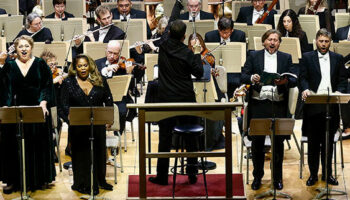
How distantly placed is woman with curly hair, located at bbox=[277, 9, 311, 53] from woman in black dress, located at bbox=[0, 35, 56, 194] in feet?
10.4

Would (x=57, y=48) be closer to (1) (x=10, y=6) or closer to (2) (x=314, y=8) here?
(1) (x=10, y=6)

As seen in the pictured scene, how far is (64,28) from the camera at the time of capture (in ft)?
27.9

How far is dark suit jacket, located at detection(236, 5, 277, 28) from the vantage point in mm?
8875

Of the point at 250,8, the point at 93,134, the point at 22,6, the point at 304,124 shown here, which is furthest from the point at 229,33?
the point at 22,6

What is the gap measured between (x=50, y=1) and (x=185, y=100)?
462 cm

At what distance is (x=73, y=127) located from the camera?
579 cm

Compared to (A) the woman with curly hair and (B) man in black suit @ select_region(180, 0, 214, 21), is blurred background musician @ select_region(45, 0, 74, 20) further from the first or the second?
(A) the woman with curly hair

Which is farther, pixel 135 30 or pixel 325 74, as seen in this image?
pixel 135 30

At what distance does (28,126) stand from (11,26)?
3.12 meters

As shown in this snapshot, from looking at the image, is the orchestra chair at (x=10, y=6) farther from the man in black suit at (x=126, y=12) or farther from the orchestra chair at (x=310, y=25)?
the orchestra chair at (x=310, y=25)

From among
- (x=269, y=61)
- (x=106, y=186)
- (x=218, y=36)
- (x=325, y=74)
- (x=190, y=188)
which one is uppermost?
(x=218, y=36)

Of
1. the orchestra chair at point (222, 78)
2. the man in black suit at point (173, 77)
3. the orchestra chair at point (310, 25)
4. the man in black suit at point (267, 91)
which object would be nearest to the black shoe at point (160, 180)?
the man in black suit at point (173, 77)

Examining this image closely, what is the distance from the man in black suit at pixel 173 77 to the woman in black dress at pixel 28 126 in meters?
1.03

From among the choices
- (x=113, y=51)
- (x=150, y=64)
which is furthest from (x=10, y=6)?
(x=113, y=51)
